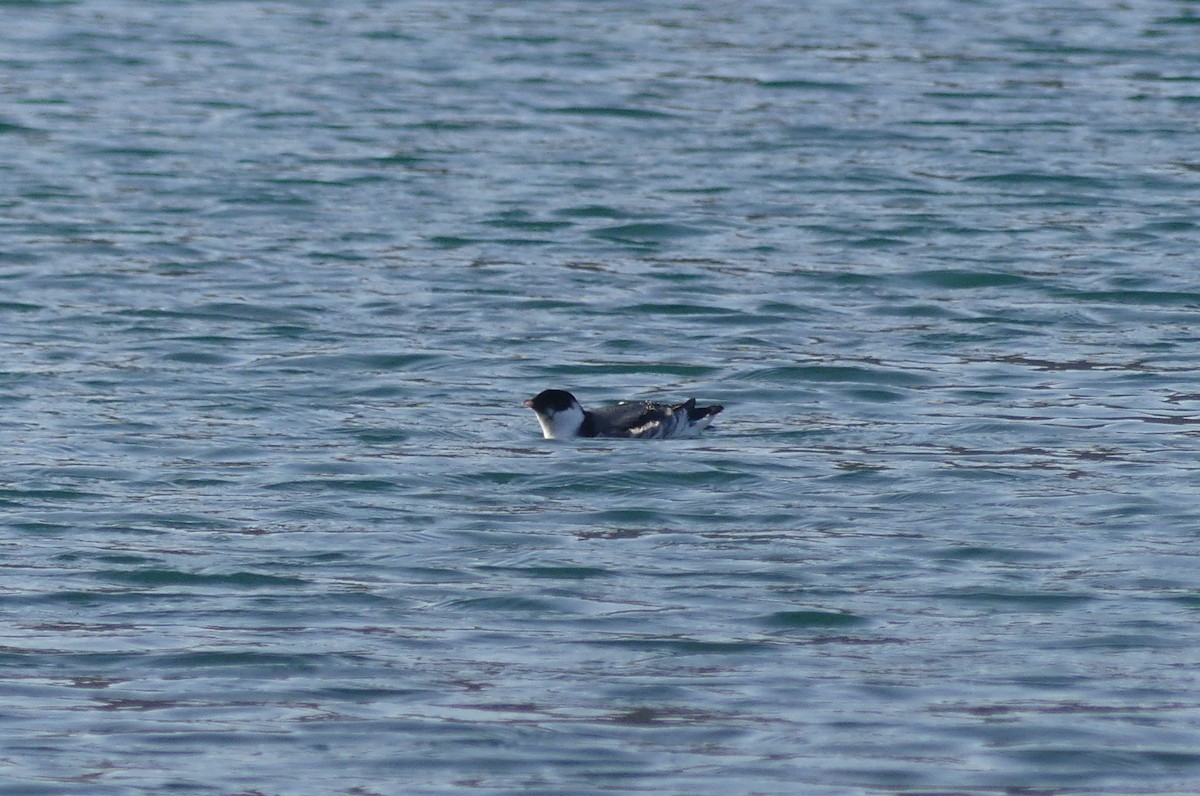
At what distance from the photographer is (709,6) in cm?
2938

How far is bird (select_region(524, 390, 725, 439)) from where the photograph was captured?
12.7 metres

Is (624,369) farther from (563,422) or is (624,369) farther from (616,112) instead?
(616,112)

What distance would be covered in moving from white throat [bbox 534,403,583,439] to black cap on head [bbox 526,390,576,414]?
Result: 0.02m

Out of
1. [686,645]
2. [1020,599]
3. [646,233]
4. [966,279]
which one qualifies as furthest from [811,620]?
[646,233]

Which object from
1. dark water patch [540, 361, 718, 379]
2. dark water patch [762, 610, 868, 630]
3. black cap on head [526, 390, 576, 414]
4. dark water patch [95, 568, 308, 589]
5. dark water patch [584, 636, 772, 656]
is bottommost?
dark water patch [540, 361, 718, 379]

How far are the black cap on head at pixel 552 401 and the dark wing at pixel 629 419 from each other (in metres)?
0.25

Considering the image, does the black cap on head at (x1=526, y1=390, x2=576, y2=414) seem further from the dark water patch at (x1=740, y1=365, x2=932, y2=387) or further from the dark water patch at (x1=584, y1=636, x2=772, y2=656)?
the dark water patch at (x1=584, y1=636, x2=772, y2=656)

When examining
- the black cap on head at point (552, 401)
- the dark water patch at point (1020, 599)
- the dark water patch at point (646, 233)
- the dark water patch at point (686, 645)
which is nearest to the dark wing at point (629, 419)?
the black cap on head at point (552, 401)

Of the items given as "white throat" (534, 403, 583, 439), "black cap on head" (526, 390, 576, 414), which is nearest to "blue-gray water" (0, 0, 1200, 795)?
"white throat" (534, 403, 583, 439)

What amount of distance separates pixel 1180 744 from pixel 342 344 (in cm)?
801

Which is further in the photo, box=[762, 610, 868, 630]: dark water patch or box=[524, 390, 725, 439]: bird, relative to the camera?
A: box=[524, 390, 725, 439]: bird

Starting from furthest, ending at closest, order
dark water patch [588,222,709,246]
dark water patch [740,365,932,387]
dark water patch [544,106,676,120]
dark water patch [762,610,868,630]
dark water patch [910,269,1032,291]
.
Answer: dark water patch [544,106,676,120], dark water patch [588,222,709,246], dark water patch [910,269,1032,291], dark water patch [740,365,932,387], dark water patch [762,610,868,630]

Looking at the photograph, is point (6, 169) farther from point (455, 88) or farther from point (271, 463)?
point (271, 463)

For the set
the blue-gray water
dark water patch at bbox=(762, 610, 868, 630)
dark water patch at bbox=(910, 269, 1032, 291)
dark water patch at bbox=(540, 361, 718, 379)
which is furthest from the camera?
dark water patch at bbox=(910, 269, 1032, 291)
